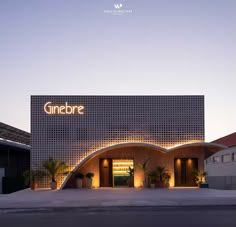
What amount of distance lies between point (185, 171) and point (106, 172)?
6370 millimetres

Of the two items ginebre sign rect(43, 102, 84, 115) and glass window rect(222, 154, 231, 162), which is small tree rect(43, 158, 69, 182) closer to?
ginebre sign rect(43, 102, 84, 115)

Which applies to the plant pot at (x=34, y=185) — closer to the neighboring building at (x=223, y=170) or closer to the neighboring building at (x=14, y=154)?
the neighboring building at (x=14, y=154)

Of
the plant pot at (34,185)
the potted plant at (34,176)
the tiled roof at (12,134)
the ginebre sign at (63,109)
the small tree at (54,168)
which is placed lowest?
the plant pot at (34,185)

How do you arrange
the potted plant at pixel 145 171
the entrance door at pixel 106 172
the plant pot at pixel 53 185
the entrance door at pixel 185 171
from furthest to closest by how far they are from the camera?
the entrance door at pixel 185 171, the entrance door at pixel 106 172, the potted plant at pixel 145 171, the plant pot at pixel 53 185

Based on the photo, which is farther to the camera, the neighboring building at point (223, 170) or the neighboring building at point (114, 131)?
the neighboring building at point (223, 170)

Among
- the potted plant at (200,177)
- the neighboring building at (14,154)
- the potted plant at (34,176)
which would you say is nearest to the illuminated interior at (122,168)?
the potted plant at (200,177)

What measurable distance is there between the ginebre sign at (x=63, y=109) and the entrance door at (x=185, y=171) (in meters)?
8.77

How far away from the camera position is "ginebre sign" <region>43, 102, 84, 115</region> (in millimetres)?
36438

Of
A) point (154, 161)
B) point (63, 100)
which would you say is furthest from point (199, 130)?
point (63, 100)

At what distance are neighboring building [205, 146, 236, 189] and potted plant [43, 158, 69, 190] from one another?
2450cm

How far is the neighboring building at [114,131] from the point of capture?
119 ft

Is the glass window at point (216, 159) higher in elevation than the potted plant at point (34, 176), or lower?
higher

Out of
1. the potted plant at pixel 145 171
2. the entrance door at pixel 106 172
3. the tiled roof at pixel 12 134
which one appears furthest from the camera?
the tiled roof at pixel 12 134

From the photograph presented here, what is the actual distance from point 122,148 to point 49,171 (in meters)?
6.00
